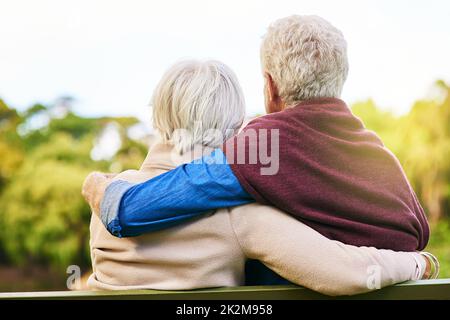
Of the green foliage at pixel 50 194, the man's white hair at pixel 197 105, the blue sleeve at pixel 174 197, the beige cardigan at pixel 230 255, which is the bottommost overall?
the green foliage at pixel 50 194

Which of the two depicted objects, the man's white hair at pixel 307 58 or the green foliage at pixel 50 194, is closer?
the man's white hair at pixel 307 58

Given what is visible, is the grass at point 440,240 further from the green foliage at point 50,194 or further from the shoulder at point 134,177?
the shoulder at point 134,177

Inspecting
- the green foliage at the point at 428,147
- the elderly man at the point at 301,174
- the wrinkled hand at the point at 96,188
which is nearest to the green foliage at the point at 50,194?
the green foliage at the point at 428,147

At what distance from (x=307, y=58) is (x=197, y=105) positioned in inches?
10.3

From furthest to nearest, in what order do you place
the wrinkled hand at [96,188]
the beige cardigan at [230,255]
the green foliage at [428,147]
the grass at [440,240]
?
the green foliage at [428,147] → the grass at [440,240] → the wrinkled hand at [96,188] → the beige cardigan at [230,255]

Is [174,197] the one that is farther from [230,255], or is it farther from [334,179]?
[334,179]

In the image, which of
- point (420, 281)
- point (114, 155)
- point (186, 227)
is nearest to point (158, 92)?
point (186, 227)

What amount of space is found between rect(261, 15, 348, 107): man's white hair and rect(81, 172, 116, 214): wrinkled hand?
1.43 feet

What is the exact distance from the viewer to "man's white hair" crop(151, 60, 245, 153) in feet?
4.71

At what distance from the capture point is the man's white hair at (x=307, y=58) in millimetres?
1438

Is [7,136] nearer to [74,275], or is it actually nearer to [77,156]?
[77,156]

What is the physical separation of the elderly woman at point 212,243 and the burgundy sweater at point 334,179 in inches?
1.8

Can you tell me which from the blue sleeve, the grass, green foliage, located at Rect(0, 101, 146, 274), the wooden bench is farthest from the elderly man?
green foliage, located at Rect(0, 101, 146, 274)
